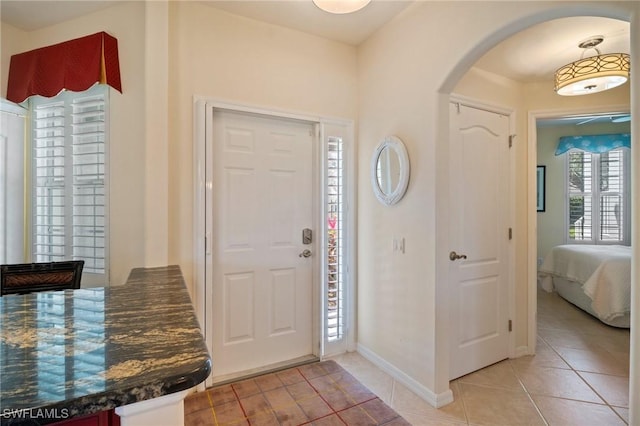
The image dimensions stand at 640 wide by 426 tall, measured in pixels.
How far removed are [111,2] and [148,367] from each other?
2480mm

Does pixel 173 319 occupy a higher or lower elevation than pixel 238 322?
higher

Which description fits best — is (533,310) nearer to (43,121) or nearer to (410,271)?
(410,271)

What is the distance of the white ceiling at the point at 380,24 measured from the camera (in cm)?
208

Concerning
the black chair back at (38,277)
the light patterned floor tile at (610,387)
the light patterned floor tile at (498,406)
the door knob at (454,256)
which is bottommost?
the light patterned floor tile at (498,406)

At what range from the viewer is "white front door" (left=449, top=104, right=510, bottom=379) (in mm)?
2354

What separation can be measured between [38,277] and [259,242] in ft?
4.40

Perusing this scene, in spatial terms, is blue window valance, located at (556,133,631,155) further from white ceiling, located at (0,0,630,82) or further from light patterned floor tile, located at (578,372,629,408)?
light patterned floor tile, located at (578,372,629,408)

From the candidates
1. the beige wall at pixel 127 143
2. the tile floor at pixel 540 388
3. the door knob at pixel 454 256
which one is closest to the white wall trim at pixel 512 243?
the tile floor at pixel 540 388

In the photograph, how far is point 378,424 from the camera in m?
1.85

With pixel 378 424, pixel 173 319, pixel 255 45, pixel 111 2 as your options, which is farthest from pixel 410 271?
pixel 111 2

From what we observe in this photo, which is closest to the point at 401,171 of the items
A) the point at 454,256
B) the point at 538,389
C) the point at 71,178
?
the point at 454,256

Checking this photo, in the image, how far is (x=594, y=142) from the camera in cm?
491

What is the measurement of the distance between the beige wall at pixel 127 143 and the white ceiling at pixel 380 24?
177 mm

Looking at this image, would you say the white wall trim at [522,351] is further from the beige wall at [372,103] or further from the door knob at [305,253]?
the door knob at [305,253]
